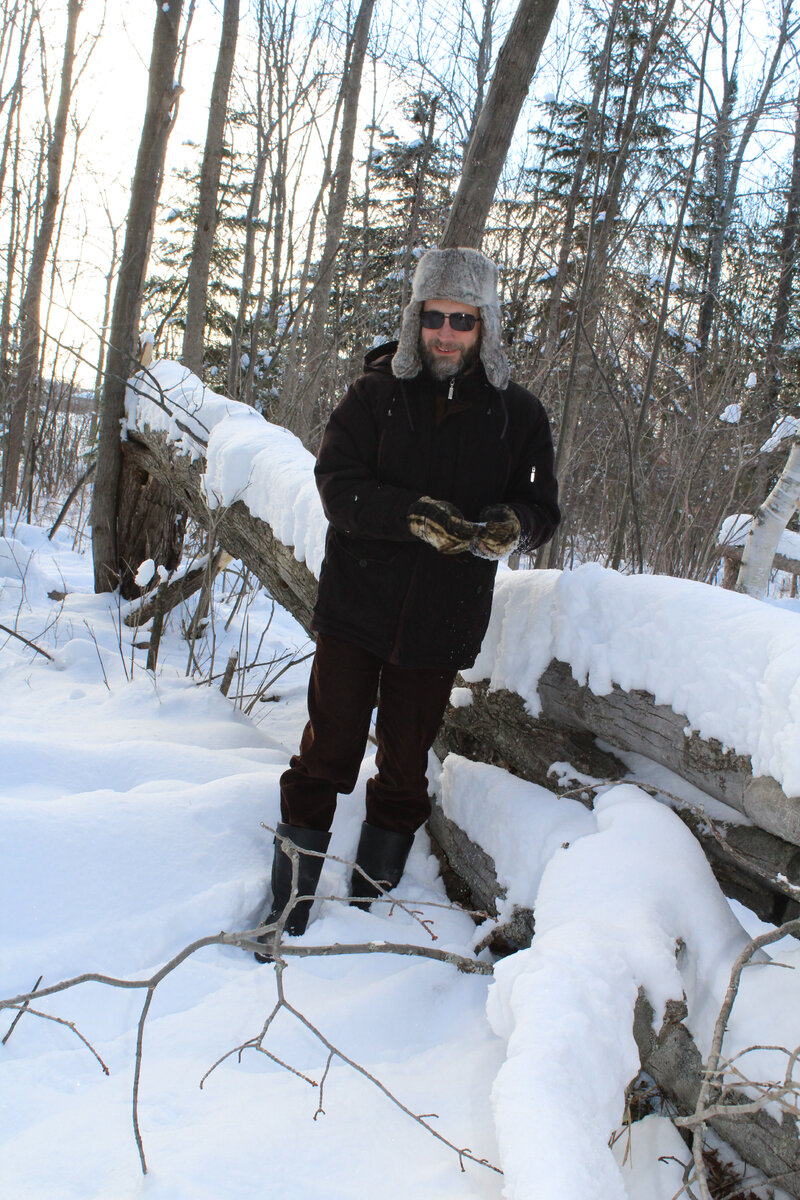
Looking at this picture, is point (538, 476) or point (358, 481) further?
point (538, 476)

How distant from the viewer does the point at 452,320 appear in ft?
6.70

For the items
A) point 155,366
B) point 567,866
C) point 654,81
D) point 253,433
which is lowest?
point 567,866

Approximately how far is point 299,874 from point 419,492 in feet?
3.83

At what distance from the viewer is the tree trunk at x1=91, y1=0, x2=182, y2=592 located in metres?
5.09

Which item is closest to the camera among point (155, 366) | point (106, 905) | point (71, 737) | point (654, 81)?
point (106, 905)

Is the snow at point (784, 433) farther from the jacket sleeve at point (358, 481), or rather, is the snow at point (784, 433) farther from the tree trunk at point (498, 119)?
the jacket sleeve at point (358, 481)

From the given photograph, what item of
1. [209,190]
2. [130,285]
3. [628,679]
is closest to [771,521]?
[628,679]

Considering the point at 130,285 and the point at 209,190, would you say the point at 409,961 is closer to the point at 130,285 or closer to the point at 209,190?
the point at 130,285

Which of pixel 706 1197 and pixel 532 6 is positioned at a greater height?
pixel 532 6

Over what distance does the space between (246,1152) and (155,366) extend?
5.09 meters

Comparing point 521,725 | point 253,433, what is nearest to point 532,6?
point 253,433

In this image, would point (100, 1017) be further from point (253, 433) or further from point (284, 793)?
point (253, 433)

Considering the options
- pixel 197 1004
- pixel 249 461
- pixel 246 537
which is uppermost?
pixel 249 461

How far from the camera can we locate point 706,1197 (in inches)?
44.1
